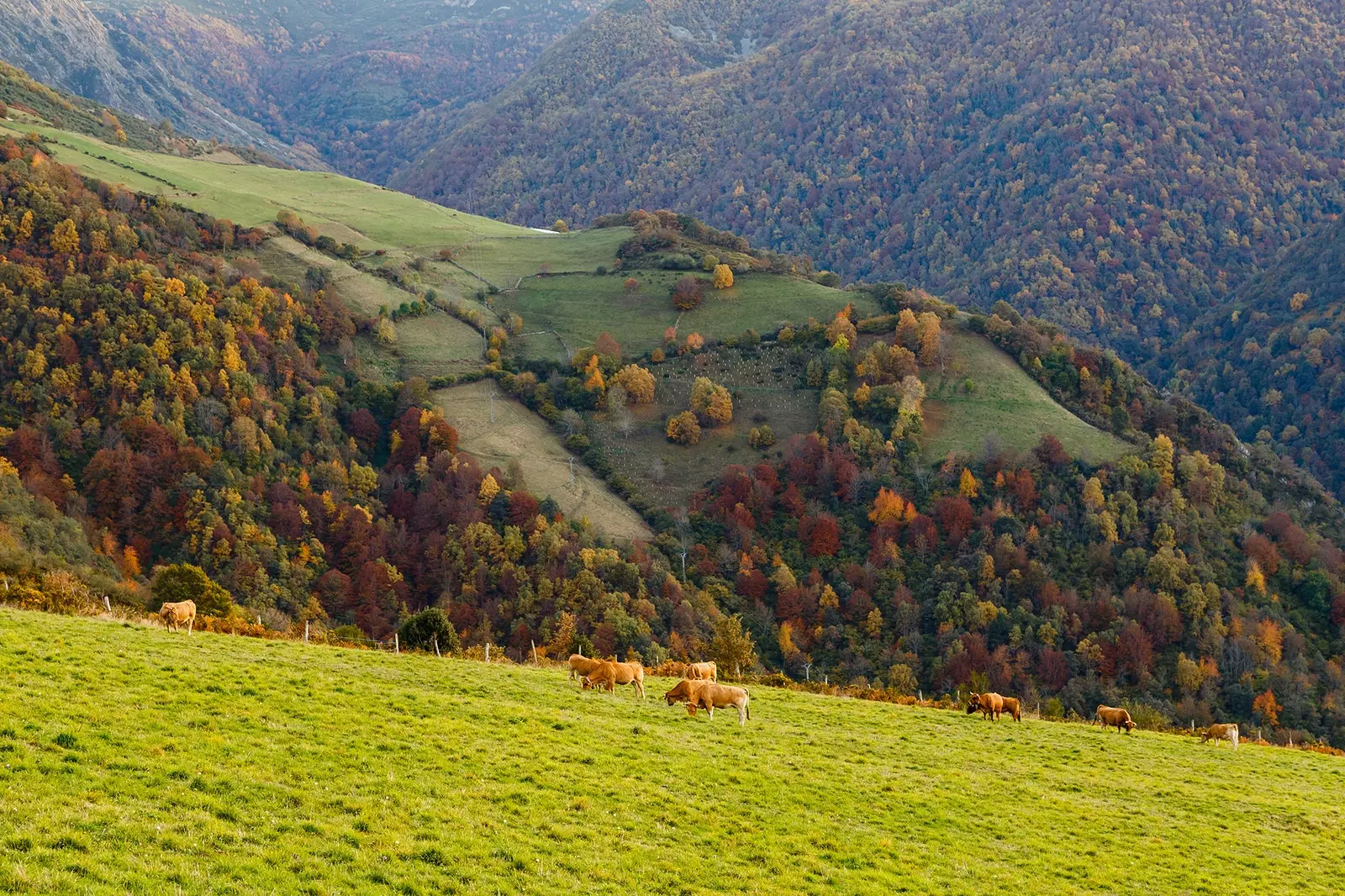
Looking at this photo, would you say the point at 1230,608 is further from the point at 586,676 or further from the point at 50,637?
the point at 50,637

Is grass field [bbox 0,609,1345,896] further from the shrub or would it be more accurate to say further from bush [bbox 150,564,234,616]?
the shrub

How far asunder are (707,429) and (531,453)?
31579 millimetres

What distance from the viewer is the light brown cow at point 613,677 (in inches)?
1613

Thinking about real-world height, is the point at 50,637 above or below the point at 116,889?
above

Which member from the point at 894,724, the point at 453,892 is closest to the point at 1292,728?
the point at 894,724

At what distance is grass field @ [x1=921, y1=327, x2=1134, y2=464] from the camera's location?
6383 inches

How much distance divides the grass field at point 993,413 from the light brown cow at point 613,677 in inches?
5143

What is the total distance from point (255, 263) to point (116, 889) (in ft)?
617

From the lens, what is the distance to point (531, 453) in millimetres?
163500

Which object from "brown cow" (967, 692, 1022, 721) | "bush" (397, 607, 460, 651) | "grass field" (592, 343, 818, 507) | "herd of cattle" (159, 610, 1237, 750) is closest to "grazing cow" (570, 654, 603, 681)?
"herd of cattle" (159, 610, 1237, 750)

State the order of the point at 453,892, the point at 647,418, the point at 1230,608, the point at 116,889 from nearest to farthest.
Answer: the point at 116,889
the point at 453,892
the point at 1230,608
the point at 647,418

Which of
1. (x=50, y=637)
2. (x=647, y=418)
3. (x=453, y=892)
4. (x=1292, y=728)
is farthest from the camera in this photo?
(x=647, y=418)

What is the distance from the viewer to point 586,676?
41.3 m

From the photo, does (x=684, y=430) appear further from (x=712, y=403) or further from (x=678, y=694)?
(x=678, y=694)
